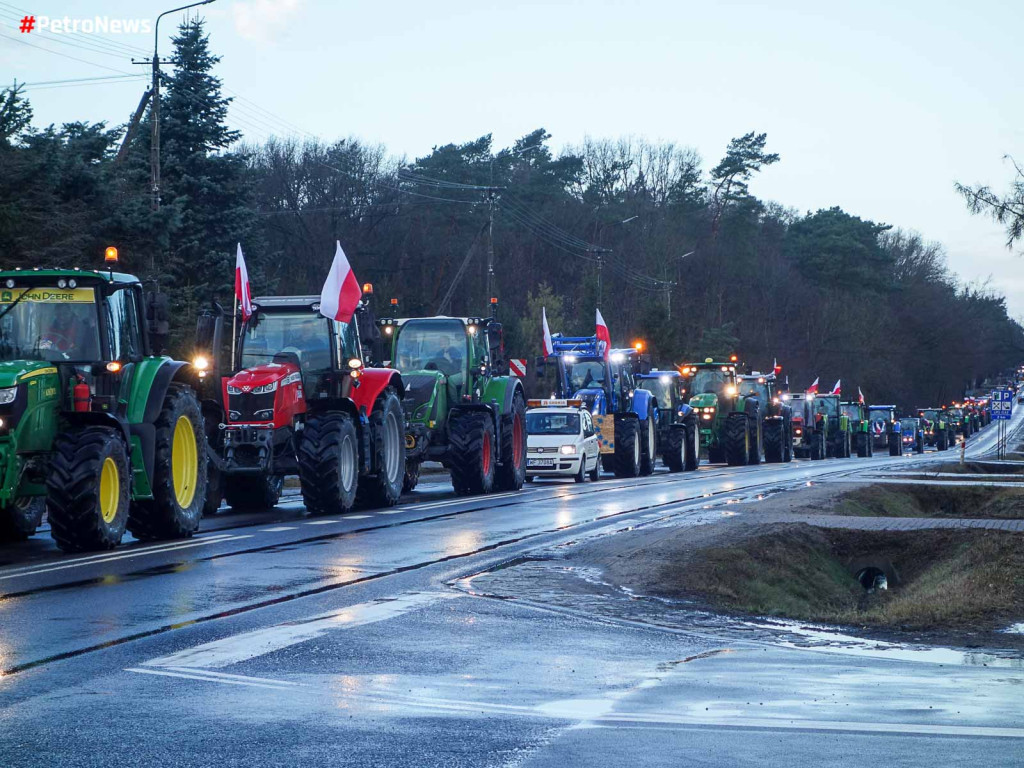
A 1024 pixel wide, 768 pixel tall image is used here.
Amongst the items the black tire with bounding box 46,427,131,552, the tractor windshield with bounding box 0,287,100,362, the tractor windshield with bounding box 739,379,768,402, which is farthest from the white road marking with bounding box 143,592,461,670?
the tractor windshield with bounding box 739,379,768,402

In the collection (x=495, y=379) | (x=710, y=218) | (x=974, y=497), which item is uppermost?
(x=710, y=218)

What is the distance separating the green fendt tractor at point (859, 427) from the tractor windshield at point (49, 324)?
58230 mm

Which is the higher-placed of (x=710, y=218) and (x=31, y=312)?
(x=710, y=218)

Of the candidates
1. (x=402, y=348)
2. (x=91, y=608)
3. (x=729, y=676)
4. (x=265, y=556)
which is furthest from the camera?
(x=402, y=348)

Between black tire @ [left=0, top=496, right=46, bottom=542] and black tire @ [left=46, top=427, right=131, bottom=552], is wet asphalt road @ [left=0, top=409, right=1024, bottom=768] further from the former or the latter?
black tire @ [left=0, top=496, right=46, bottom=542]

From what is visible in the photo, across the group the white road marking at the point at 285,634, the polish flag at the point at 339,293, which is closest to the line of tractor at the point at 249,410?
the polish flag at the point at 339,293

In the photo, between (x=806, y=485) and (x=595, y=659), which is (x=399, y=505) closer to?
(x=806, y=485)

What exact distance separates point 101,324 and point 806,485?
18.1 metres

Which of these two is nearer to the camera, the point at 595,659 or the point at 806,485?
the point at 595,659

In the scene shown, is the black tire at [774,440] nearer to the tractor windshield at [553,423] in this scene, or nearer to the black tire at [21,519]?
the tractor windshield at [553,423]

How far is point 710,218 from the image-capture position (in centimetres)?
9731

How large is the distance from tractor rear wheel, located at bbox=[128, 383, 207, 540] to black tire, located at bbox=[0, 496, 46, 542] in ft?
3.86

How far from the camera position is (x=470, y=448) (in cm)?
2586

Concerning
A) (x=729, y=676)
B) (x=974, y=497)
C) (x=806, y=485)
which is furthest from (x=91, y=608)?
(x=974, y=497)
